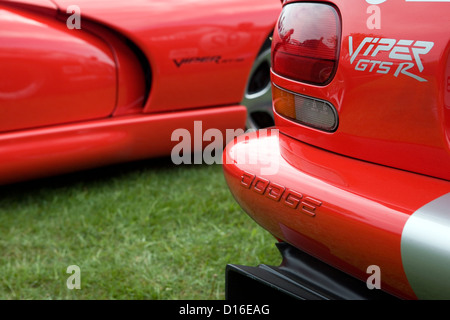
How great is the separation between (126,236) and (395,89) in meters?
1.58

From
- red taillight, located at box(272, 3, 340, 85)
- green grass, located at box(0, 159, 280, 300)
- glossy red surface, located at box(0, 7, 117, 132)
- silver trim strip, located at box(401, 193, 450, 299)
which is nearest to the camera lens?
silver trim strip, located at box(401, 193, 450, 299)

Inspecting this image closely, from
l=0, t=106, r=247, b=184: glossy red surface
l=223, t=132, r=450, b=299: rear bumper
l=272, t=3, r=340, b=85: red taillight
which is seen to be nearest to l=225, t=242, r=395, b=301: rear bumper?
l=223, t=132, r=450, b=299: rear bumper

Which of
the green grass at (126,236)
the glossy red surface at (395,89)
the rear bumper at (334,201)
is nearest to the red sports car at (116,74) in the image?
the green grass at (126,236)

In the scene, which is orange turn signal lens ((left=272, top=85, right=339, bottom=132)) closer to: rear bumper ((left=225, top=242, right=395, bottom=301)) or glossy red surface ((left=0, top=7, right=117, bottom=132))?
rear bumper ((left=225, top=242, right=395, bottom=301))

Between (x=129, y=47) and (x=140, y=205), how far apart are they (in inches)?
31.0

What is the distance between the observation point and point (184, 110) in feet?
9.52

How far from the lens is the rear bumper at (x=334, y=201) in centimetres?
112

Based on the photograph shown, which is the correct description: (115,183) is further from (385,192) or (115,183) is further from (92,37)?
(385,192)

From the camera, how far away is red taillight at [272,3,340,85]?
129cm

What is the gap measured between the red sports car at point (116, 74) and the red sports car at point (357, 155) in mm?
1317

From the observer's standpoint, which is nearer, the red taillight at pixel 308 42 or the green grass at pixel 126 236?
the red taillight at pixel 308 42

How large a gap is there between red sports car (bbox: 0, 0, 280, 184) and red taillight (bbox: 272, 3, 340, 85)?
52.8 inches

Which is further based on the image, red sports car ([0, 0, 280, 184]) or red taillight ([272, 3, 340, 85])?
red sports car ([0, 0, 280, 184])

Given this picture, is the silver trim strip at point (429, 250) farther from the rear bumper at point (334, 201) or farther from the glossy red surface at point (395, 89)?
the glossy red surface at point (395, 89)
